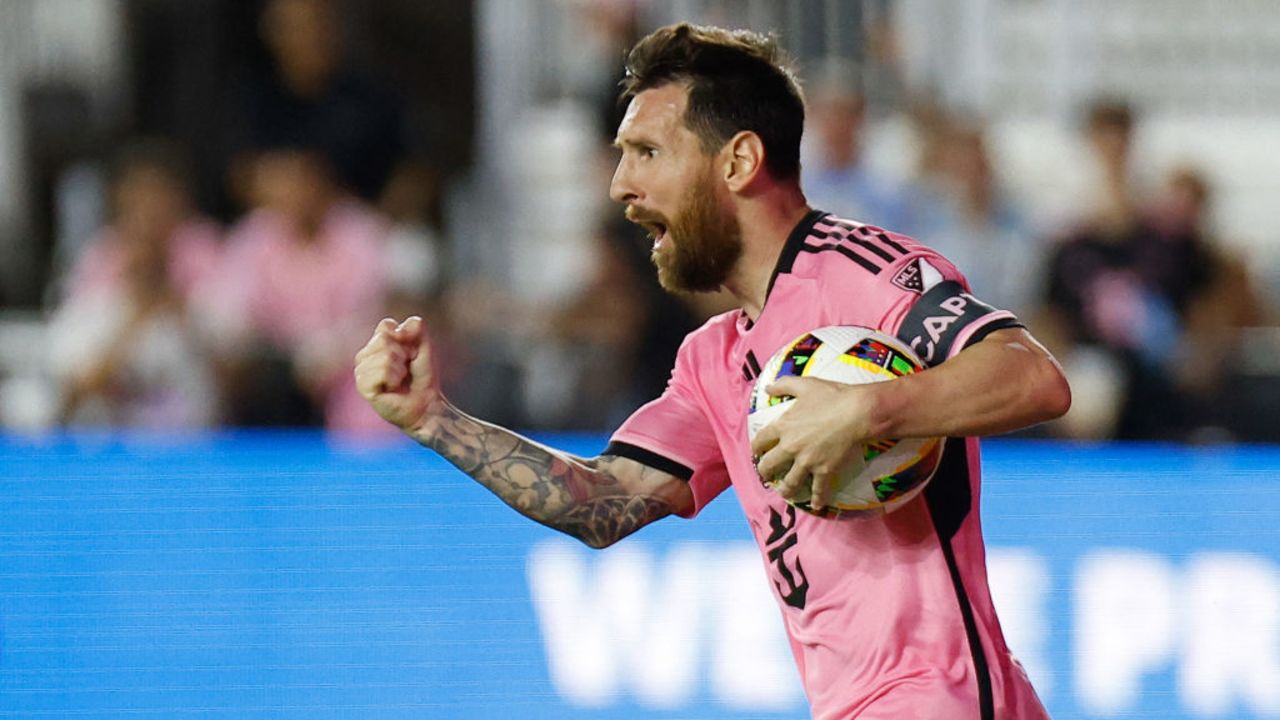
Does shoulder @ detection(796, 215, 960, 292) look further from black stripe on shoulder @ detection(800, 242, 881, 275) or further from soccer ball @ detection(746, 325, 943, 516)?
soccer ball @ detection(746, 325, 943, 516)

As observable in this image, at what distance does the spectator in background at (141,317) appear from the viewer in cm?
823

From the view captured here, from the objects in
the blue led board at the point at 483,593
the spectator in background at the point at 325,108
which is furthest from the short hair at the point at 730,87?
the spectator in background at the point at 325,108

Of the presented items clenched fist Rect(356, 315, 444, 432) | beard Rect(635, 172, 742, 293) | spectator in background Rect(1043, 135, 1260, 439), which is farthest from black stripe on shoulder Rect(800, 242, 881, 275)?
spectator in background Rect(1043, 135, 1260, 439)

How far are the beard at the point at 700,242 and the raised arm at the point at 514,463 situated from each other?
0.49 m

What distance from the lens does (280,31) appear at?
31.2ft

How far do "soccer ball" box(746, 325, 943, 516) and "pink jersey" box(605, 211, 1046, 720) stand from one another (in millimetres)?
79

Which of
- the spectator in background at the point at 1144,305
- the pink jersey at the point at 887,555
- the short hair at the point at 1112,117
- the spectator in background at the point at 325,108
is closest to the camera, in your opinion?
the pink jersey at the point at 887,555

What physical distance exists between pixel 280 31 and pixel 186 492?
356 centimetres

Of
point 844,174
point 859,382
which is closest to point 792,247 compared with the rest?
point 859,382

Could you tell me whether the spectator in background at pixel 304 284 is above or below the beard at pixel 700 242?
below

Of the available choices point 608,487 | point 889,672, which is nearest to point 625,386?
point 608,487

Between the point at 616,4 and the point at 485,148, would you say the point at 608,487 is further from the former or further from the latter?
the point at 485,148

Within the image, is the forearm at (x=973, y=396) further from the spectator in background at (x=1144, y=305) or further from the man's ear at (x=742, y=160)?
the spectator in background at (x=1144, y=305)

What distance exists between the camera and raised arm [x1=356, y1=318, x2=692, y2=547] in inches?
152
